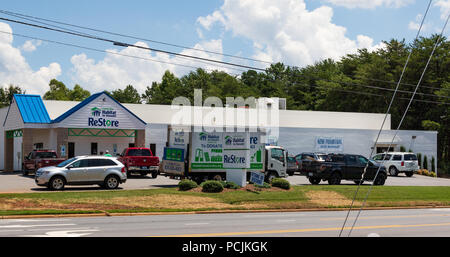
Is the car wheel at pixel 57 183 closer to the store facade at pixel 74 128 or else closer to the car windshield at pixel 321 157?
the store facade at pixel 74 128

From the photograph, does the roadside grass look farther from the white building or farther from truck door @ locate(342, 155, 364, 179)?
the white building

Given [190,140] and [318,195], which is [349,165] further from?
[190,140]

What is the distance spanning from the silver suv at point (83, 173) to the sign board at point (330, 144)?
2751 cm

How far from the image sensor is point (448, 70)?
6894 centimetres

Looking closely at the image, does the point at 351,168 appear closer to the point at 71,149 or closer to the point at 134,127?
the point at 134,127

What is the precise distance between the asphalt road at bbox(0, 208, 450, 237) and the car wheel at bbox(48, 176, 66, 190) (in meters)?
8.68

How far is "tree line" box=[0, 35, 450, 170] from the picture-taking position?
220 feet

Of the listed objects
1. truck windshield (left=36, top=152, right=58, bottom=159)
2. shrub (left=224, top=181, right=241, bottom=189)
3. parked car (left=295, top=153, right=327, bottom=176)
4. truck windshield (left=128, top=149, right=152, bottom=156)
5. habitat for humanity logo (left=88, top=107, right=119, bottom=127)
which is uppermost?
habitat for humanity logo (left=88, top=107, right=119, bottom=127)

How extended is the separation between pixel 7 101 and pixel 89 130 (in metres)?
58.2

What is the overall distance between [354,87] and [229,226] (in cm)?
6930

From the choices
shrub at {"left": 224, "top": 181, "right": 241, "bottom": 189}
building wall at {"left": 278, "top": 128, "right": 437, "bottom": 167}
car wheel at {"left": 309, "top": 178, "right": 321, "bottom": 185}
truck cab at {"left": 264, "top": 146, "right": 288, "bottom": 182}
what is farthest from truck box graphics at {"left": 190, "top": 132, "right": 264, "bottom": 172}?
building wall at {"left": 278, "top": 128, "right": 437, "bottom": 167}

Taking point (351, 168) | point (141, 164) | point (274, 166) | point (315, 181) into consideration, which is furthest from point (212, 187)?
point (141, 164)
